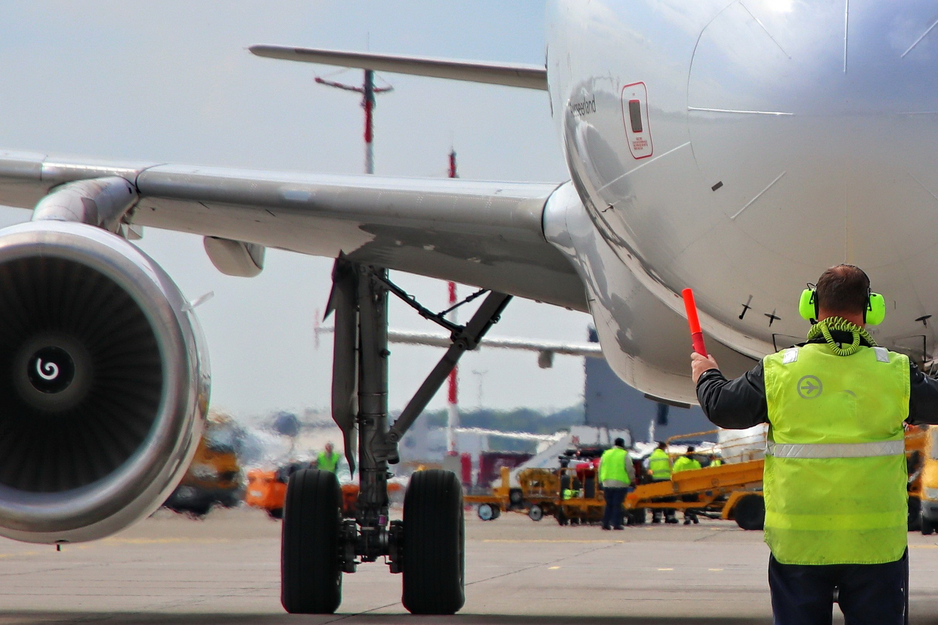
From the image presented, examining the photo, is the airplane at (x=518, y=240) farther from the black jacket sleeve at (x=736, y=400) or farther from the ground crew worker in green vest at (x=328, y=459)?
the ground crew worker in green vest at (x=328, y=459)

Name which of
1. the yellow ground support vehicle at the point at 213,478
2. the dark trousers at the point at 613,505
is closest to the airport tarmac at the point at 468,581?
the yellow ground support vehicle at the point at 213,478

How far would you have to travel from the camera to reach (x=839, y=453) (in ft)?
11.5

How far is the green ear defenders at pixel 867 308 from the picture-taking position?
11.8ft

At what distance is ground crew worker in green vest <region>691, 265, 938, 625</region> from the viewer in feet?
11.4

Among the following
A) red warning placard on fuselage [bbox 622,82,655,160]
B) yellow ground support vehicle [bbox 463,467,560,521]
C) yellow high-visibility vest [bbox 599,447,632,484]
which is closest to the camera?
red warning placard on fuselage [bbox 622,82,655,160]

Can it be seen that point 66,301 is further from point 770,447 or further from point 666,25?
point 770,447

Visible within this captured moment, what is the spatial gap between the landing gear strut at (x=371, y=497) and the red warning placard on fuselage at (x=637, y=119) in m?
3.59

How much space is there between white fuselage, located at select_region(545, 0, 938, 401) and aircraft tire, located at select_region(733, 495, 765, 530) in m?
16.6

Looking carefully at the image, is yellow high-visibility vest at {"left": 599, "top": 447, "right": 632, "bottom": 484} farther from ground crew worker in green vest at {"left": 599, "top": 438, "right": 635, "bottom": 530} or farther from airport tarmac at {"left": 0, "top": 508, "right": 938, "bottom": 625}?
airport tarmac at {"left": 0, "top": 508, "right": 938, "bottom": 625}

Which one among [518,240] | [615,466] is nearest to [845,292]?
[518,240]

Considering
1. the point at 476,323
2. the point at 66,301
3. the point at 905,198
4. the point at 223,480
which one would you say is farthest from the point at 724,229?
the point at 223,480

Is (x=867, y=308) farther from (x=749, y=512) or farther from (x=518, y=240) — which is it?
(x=749, y=512)

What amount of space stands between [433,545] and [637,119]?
12.5 feet

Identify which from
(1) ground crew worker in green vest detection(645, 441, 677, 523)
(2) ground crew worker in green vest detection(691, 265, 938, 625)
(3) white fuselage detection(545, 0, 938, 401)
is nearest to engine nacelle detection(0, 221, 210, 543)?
(3) white fuselage detection(545, 0, 938, 401)
